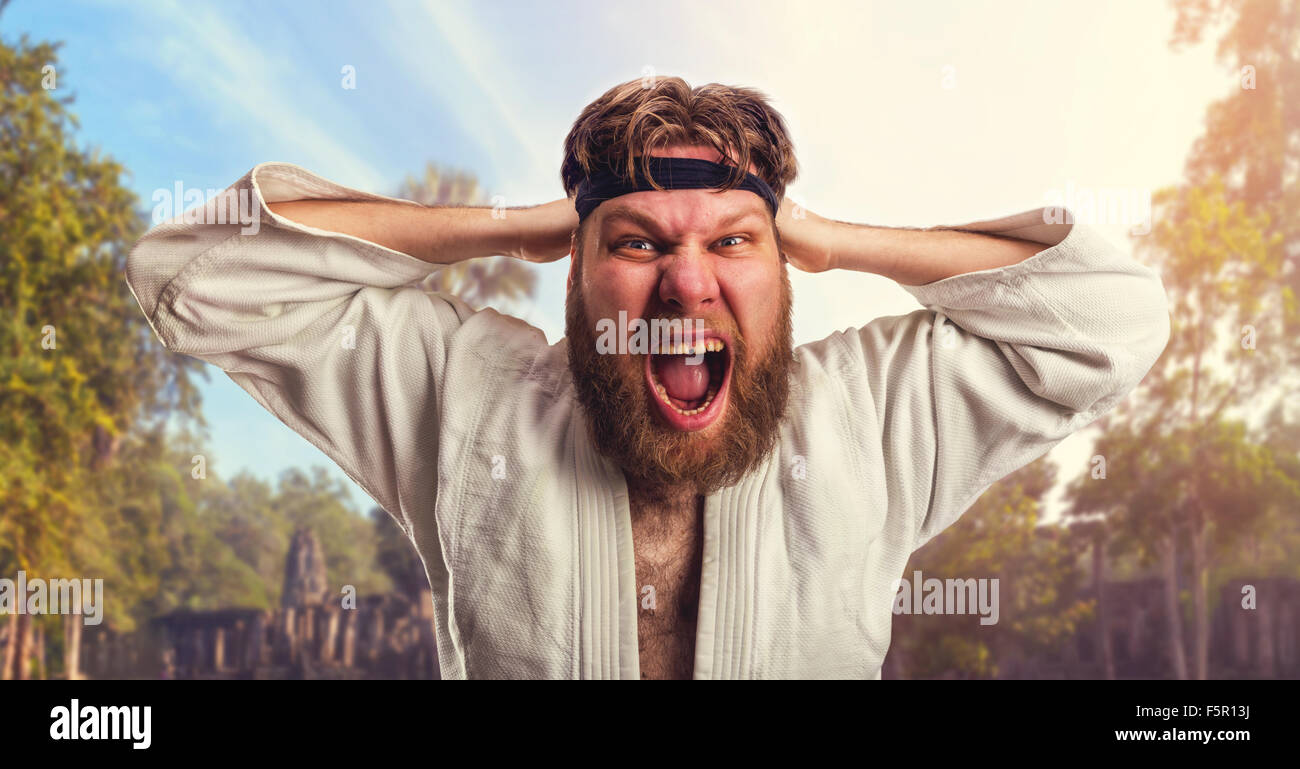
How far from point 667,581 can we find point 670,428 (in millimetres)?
326

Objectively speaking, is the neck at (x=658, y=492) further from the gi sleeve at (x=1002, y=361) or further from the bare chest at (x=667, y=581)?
the gi sleeve at (x=1002, y=361)

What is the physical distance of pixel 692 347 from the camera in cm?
180

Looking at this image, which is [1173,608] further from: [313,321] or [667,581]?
[313,321]

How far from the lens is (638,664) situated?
73.7 inches

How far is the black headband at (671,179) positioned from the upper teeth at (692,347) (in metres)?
0.29

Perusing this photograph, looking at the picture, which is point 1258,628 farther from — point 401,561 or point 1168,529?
point 401,561

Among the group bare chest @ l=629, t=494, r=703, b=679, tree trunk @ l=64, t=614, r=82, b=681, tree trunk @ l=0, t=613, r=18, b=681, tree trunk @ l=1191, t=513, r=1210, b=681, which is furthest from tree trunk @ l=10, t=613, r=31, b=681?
tree trunk @ l=1191, t=513, r=1210, b=681

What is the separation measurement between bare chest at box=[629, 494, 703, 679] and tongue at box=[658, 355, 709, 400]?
0.79 ft

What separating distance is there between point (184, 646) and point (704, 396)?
11.6 m

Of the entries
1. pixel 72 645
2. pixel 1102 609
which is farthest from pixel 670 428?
pixel 72 645

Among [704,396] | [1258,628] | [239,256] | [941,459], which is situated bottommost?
[1258,628]

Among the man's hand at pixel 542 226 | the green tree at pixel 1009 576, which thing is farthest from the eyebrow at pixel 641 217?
the green tree at pixel 1009 576

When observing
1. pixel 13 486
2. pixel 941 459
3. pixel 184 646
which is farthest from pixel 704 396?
pixel 184 646

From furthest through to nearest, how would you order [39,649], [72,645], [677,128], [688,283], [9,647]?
[72,645] → [39,649] → [9,647] → [677,128] → [688,283]
